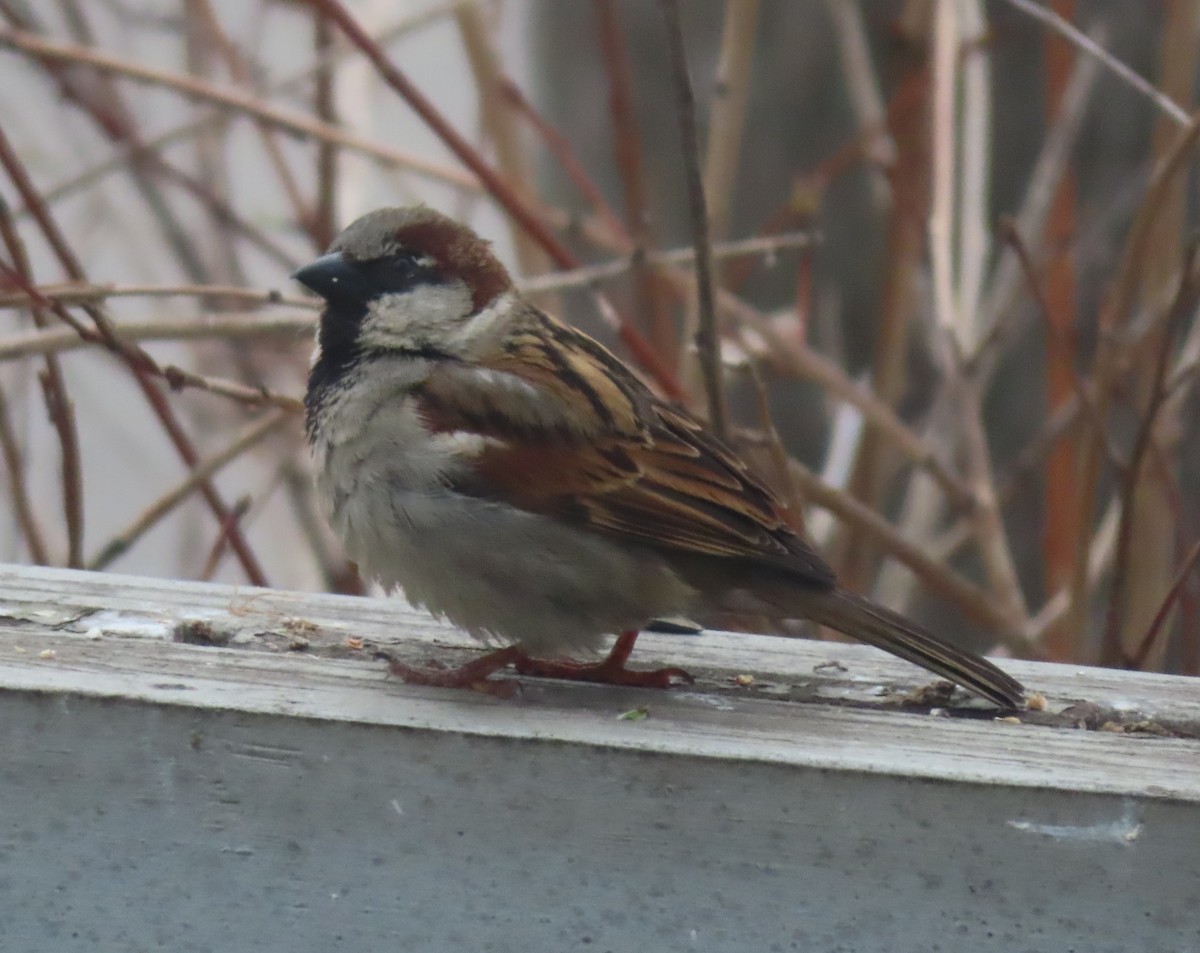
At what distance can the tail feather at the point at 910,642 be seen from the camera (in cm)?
152

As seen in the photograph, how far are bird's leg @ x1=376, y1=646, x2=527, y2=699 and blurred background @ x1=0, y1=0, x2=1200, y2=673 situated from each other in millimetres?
554

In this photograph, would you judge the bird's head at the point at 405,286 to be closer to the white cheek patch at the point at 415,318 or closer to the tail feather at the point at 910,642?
the white cheek patch at the point at 415,318

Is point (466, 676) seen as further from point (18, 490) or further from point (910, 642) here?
point (18, 490)

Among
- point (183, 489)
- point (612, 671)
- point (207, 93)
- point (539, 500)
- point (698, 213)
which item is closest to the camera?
point (612, 671)

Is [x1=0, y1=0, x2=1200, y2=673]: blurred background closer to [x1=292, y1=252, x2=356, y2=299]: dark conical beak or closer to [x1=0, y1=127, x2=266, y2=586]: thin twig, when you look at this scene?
[x1=0, y1=127, x2=266, y2=586]: thin twig

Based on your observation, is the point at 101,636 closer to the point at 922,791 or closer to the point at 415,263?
the point at 415,263

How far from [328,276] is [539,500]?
1.25 feet

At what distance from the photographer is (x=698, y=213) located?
6.12ft

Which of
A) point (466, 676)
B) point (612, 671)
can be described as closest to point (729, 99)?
point (612, 671)

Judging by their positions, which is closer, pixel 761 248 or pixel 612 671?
pixel 612 671

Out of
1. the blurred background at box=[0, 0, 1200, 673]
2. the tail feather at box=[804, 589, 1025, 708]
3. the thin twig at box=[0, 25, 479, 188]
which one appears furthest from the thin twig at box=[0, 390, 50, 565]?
the tail feather at box=[804, 589, 1025, 708]

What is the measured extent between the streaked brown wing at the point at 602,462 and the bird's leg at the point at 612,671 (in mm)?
115

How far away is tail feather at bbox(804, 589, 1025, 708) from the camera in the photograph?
1.52 metres

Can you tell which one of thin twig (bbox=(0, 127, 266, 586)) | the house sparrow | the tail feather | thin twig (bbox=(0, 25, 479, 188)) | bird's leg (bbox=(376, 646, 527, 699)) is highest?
thin twig (bbox=(0, 25, 479, 188))
